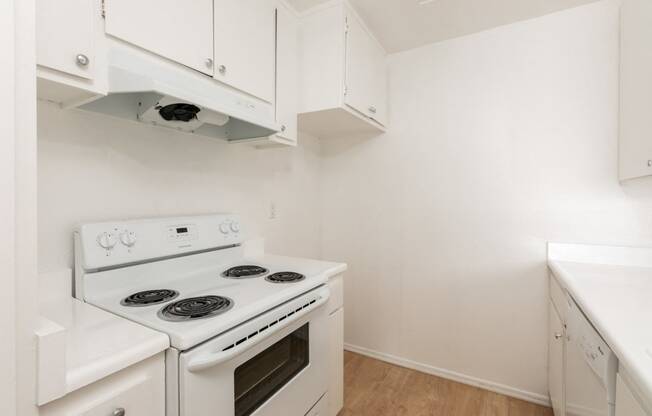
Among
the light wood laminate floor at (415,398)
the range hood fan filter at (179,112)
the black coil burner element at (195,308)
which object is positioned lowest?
the light wood laminate floor at (415,398)

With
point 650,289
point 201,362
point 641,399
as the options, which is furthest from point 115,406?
point 650,289

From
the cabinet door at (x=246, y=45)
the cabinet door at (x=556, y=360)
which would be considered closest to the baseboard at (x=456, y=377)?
the cabinet door at (x=556, y=360)

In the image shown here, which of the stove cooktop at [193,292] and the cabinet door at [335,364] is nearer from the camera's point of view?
the stove cooktop at [193,292]

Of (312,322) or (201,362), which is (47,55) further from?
(312,322)

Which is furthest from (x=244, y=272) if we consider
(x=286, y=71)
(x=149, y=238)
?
(x=286, y=71)

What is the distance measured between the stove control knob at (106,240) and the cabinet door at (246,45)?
74 cm

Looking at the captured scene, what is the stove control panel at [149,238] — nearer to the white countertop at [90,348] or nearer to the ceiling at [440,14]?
the white countertop at [90,348]

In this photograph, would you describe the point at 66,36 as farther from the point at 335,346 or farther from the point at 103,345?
the point at 335,346

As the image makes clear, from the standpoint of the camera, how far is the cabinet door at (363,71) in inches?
67.7

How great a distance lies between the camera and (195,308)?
0.95m

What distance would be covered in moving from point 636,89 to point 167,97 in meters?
2.01

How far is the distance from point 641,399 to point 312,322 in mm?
997

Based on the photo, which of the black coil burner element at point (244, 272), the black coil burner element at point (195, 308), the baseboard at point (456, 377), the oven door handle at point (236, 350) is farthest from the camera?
the baseboard at point (456, 377)

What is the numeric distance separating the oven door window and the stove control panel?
59 centimetres
